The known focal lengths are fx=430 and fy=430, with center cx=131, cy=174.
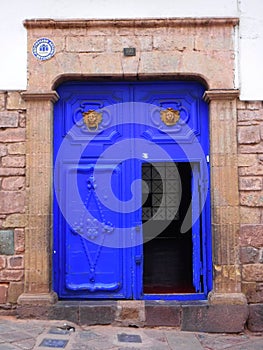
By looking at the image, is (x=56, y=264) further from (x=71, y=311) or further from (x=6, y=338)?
(x=6, y=338)

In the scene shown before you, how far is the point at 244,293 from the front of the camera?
14.9 ft

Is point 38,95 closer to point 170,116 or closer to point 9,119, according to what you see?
point 9,119

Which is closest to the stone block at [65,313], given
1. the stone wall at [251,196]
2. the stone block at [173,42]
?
the stone wall at [251,196]

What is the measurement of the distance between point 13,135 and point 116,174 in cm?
120

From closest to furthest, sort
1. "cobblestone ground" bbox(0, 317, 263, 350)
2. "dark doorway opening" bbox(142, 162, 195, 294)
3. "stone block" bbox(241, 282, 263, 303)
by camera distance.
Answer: "cobblestone ground" bbox(0, 317, 263, 350), "stone block" bbox(241, 282, 263, 303), "dark doorway opening" bbox(142, 162, 195, 294)

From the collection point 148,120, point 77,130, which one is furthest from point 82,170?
point 148,120

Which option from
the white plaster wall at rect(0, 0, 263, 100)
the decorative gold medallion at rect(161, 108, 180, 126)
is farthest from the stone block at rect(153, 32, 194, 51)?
the decorative gold medallion at rect(161, 108, 180, 126)

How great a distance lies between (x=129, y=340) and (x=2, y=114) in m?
2.70

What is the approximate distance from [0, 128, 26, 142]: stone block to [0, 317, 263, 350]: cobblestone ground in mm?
1903

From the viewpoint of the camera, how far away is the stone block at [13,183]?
4.65 metres

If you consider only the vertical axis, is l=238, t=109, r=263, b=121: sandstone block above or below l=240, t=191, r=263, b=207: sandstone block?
above

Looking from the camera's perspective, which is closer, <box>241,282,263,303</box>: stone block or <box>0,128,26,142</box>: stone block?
<box>241,282,263,303</box>: stone block

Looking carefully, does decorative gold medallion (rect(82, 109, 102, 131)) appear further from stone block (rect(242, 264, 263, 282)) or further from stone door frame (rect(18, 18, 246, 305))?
stone block (rect(242, 264, 263, 282))

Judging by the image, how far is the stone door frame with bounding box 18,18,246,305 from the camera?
4.59 m
